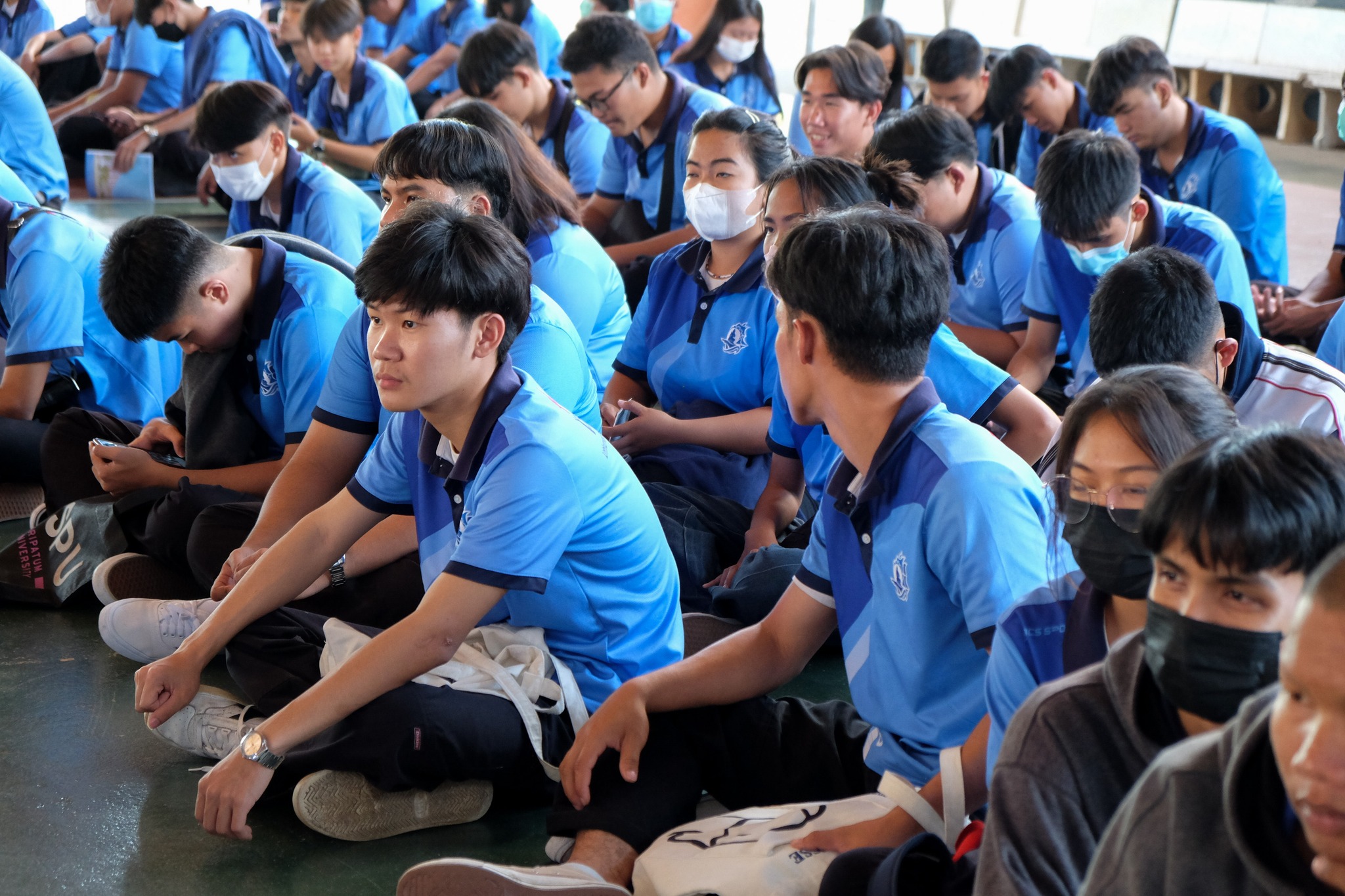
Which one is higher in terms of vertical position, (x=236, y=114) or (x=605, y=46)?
(x=605, y=46)

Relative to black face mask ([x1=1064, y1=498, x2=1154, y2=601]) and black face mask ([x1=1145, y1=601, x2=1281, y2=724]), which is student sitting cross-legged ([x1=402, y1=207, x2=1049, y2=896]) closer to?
black face mask ([x1=1064, y1=498, x2=1154, y2=601])

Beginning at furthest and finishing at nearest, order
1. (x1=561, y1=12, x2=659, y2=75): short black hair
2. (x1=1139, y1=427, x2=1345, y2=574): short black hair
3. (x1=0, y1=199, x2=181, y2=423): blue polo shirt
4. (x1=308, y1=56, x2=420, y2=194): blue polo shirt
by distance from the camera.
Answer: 1. (x1=308, y1=56, x2=420, y2=194): blue polo shirt
2. (x1=561, y1=12, x2=659, y2=75): short black hair
3. (x1=0, y1=199, x2=181, y2=423): blue polo shirt
4. (x1=1139, y1=427, x2=1345, y2=574): short black hair

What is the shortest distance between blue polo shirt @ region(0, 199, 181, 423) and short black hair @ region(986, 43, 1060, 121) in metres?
3.20

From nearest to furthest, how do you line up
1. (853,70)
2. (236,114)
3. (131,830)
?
1. (131,830)
2. (236,114)
3. (853,70)

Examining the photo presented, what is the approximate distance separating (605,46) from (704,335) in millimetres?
1812

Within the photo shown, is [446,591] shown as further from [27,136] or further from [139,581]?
[27,136]

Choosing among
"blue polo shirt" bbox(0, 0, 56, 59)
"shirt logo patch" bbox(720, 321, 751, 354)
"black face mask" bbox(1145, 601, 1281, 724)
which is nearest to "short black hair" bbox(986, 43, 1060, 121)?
"shirt logo patch" bbox(720, 321, 751, 354)

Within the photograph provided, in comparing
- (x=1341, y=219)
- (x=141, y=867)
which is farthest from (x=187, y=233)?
(x=1341, y=219)

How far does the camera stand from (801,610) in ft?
5.92

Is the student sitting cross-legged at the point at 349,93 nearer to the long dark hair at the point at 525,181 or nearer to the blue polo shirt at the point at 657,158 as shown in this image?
the blue polo shirt at the point at 657,158

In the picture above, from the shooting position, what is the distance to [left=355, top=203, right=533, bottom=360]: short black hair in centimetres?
192

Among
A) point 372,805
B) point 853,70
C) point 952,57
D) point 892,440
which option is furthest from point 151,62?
point 892,440

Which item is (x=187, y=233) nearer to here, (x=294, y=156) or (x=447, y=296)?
(x=447, y=296)

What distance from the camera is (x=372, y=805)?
1932mm
